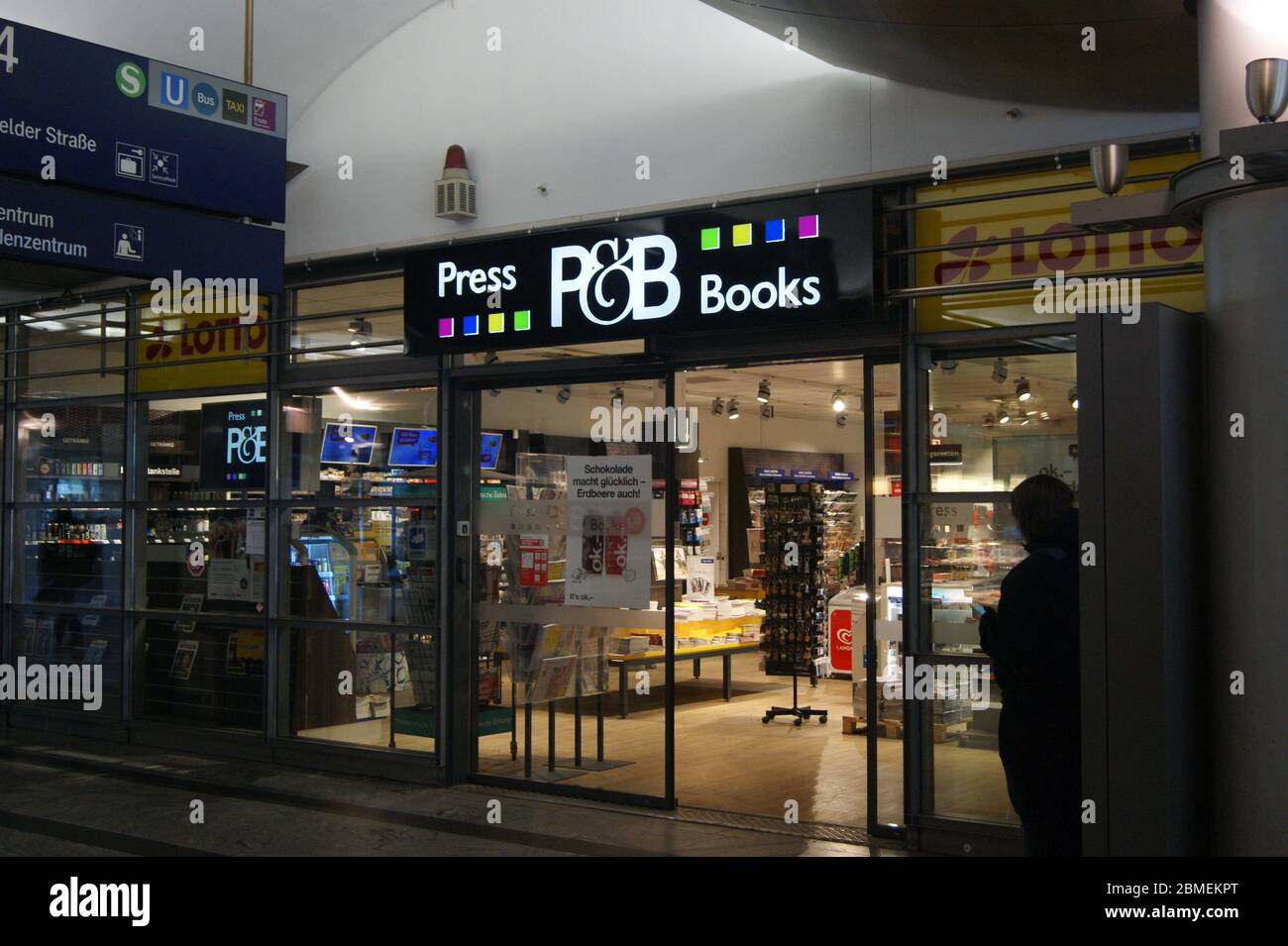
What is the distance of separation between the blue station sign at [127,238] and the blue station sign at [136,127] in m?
0.07

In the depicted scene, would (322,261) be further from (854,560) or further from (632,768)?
(854,560)

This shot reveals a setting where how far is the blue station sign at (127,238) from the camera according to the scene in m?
5.10

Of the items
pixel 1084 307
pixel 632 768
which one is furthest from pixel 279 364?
pixel 1084 307

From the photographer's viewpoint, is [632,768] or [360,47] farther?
[360,47]

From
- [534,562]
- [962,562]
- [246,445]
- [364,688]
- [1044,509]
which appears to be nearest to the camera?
[1044,509]

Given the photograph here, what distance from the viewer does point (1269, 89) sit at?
3.01m

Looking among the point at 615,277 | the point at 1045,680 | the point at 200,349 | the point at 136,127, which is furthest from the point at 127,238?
the point at 1045,680

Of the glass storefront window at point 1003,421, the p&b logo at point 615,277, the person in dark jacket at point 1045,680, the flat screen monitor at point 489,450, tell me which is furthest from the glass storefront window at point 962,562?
the flat screen monitor at point 489,450

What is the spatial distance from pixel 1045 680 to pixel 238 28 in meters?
6.11

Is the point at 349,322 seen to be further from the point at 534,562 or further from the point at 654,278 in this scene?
the point at 654,278

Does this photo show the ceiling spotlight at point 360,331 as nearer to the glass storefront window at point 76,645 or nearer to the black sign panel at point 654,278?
the black sign panel at point 654,278

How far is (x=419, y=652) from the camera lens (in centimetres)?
746

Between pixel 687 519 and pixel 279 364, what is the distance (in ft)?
24.0

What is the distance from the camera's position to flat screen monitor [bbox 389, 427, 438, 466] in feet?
24.5
